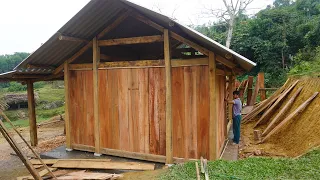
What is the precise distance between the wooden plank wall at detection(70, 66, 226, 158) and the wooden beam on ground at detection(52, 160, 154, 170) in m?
0.45

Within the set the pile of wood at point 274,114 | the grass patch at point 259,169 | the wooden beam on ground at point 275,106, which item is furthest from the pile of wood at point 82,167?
the wooden beam on ground at point 275,106

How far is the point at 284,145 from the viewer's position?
7.60 metres

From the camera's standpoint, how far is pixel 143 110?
6176 mm

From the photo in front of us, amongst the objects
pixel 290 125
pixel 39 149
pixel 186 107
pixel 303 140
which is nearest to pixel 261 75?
pixel 290 125

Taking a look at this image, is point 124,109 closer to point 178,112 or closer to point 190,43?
point 178,112

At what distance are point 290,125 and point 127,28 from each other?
250 inches

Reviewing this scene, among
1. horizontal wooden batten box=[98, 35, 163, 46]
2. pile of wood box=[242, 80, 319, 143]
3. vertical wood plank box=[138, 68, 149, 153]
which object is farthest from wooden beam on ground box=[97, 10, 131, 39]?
pile of wood box=[242, 80, 319, 143]

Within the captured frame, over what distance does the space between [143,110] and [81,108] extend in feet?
7.06

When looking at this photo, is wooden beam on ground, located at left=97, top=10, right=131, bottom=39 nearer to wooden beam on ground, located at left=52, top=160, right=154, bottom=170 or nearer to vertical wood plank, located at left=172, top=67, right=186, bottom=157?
vertical wood plank, located at left=172, top=67, right=186, bottom=157

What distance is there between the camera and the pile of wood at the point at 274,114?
7926mm

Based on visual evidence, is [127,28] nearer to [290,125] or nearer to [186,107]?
[186,107]

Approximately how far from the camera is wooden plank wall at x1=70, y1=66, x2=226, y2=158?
5.61 metres

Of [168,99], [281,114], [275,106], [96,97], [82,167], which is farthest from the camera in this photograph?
[275,106]

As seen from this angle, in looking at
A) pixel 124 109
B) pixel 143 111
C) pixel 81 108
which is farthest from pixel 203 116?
pixel 81 108
